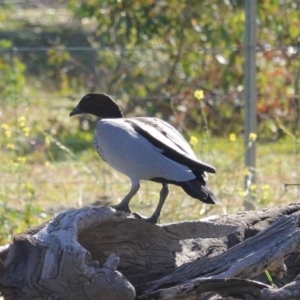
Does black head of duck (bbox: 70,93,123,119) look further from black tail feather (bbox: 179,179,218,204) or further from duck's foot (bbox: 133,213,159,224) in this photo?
black tail feather (bbox: 179,179,218,204)

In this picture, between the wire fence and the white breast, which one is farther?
the wire fence

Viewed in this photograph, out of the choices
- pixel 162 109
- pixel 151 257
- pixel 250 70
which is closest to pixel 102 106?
pixel 151 257

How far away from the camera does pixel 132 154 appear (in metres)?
3.82

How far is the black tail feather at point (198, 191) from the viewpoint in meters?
3.60

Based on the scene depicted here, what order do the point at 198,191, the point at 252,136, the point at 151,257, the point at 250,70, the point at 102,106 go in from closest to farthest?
the point at 198,191
the point at 151,257
the point at 102,106
the point at 252,136
the point at 250,70

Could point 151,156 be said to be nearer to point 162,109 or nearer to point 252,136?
point 252,136

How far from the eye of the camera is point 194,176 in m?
3.65

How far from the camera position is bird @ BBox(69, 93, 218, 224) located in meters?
3.65

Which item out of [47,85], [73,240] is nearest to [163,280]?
[73,240]

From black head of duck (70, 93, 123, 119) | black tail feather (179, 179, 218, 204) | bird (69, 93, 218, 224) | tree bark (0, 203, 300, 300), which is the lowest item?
tree bark (0, 203, 300, 300)

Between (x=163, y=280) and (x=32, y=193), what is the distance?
7.61 feet

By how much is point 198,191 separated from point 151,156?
0.29 metres

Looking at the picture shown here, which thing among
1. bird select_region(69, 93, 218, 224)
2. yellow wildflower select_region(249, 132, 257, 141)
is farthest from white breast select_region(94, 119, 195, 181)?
yellow wildflower select_region(249, 132, 257, 141)

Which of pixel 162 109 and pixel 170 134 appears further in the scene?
pixel 162 109
